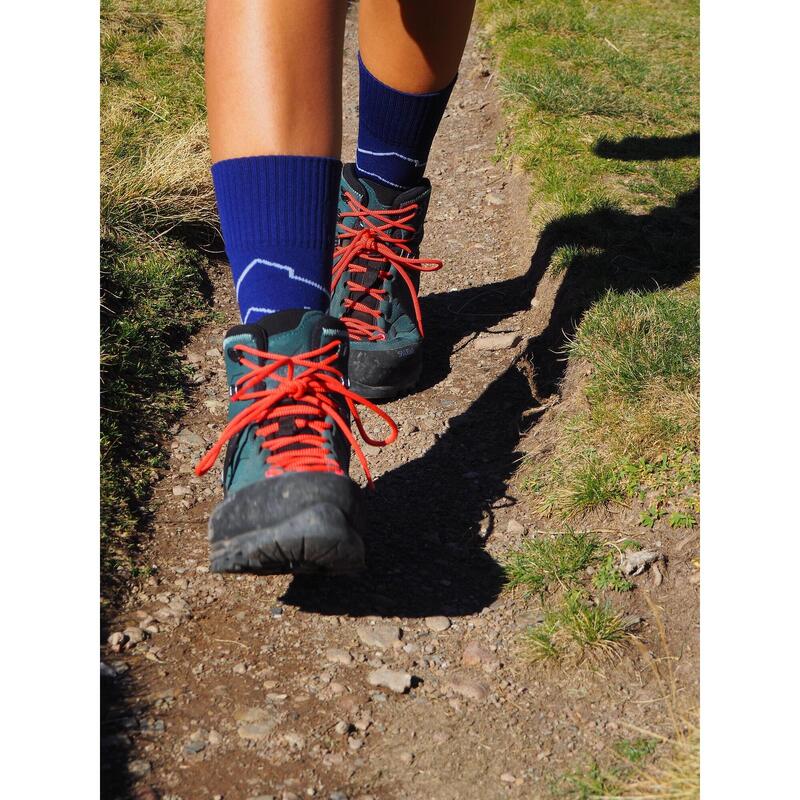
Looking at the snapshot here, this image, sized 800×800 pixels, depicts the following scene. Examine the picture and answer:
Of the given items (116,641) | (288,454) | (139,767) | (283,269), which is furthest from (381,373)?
(139,767)

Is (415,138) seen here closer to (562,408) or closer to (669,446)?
(562,408)

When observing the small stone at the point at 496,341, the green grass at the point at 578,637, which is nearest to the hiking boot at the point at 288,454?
the green grass at the point at 578,637

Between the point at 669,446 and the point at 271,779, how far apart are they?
1.19 meters

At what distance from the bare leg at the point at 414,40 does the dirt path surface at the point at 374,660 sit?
888mm

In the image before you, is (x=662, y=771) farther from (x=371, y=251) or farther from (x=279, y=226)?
(x=371, y=251)

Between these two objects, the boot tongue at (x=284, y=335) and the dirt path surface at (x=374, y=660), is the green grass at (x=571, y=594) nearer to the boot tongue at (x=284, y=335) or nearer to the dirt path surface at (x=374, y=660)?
the dirt path surface at (x=374, y=660)

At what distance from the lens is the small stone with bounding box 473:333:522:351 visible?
3.03 meters

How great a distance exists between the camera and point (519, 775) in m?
1.62

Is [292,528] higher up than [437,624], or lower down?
higher up

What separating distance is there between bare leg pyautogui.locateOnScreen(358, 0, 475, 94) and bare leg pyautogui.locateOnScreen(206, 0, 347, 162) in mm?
711

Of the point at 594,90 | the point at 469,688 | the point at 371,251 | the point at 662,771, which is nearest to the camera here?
the point at 662,771

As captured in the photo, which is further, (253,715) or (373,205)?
(373,205)

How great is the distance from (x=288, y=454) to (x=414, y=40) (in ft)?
4.46

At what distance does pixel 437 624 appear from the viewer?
198 cm
